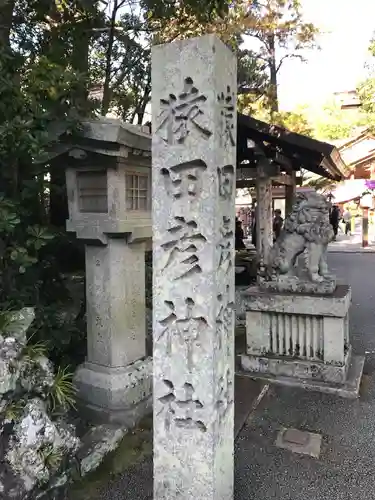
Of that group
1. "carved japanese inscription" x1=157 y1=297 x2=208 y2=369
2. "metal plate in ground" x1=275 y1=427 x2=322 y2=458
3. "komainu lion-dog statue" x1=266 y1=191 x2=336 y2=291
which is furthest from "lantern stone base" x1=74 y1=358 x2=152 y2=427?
"komainu lion-dog statue" x1=266 y1=191 x2=336 y2=291

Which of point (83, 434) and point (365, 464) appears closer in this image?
point (365, 464)

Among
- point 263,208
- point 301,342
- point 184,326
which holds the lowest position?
point 301,342

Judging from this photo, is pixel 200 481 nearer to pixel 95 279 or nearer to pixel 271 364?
pixel 95 279

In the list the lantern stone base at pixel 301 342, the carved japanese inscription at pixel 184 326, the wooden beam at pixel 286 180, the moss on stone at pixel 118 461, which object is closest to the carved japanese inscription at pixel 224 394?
the carved japanese inscription at pixel 184 326

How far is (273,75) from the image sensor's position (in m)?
13.9

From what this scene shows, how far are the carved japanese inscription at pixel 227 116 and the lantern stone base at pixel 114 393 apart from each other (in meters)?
2.44

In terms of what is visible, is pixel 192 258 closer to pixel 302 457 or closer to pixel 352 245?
pixel 302 457

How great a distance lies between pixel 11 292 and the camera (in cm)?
385

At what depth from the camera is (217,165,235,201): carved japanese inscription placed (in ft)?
7.61

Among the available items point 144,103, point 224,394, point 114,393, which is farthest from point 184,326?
point 144,103

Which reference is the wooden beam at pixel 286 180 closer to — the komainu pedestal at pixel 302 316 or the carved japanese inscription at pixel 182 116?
→ the komainu pedestal at pixel 302 316

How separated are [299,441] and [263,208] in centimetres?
534

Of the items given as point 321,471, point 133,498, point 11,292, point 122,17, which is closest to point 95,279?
point 11,292

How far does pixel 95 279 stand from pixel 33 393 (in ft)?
4.39
